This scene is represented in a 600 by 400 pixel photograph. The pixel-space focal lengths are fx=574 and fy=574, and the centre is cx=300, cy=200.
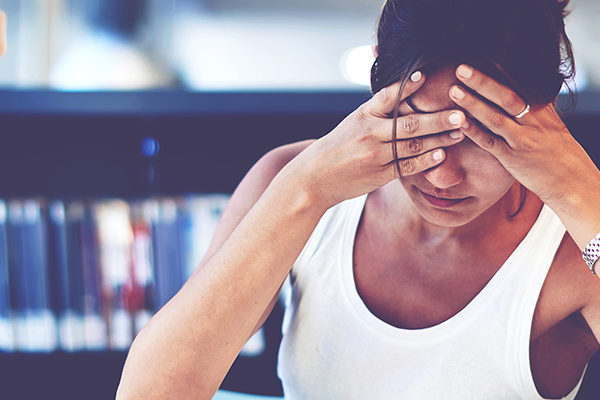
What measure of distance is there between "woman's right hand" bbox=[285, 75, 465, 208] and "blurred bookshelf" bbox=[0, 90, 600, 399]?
0.46 m

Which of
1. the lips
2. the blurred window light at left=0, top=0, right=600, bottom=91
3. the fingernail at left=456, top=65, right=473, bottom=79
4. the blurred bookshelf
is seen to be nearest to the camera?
the fingernail at left=456, top=65, right=473, bottom=79

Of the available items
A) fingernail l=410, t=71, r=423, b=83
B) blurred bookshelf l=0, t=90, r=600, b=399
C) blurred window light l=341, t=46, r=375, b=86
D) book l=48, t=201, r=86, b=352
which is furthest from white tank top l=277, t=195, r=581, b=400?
blurred window light l=341, t=46, r=375, b=86

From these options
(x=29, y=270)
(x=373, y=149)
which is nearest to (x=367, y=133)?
(x=373, y=149)

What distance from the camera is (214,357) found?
2.43 feet

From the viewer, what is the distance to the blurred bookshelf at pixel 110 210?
116 cm

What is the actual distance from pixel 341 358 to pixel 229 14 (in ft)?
3.54

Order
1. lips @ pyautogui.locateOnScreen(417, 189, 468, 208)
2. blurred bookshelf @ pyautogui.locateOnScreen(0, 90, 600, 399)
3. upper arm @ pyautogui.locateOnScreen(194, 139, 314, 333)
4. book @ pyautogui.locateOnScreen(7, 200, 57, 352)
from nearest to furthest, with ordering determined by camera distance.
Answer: lips @ pyautogui.locateOnScreen(417, 189, 468, 208) < upper arm @ pyautogui.locateOnScreen(194, 139, 314, 333) < blurred bookshelf @ pyautogui.locateOnScreen(0, 90, 600, 399) < book @ pyautogui.locateOnScreen(7, 200, 57, 352)

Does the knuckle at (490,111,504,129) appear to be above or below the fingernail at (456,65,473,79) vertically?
below

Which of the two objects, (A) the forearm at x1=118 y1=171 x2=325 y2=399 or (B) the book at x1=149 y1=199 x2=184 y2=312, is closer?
(A) the forearm at x1=118 y1=171 x2=325 y2=399

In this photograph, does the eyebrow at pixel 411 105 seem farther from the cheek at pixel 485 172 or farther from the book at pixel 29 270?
the book at pixel 29 270

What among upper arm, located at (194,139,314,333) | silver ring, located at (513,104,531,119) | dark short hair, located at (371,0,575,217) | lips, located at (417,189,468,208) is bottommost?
upper arm, located at (194,139,314,333)

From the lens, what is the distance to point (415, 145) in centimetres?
63

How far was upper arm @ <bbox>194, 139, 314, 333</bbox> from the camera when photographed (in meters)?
0.86

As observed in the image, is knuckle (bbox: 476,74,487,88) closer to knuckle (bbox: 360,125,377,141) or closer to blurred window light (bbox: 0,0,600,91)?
knuckle (bbox: 360,125,377,141)
